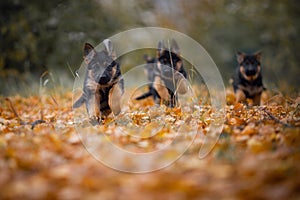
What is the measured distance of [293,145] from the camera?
154 inches

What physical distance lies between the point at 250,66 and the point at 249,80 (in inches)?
14.4

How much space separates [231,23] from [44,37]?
1042 cm

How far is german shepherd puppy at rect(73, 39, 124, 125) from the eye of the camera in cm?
714

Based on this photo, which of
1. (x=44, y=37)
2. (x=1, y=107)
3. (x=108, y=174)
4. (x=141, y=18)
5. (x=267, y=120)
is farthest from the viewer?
(x=141, y=18)

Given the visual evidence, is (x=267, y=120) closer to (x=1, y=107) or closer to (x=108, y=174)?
(x=108, y=174)

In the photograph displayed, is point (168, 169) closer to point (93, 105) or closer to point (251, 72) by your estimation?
point (93, 105)

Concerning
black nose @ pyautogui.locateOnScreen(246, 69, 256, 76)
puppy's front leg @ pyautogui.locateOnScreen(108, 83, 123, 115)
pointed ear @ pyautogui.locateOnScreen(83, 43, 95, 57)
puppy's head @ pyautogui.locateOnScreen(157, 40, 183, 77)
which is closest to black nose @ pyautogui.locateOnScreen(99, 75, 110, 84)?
puppy's front leg @ pyautogui.locateOnScreen(108, 83, 123, 115)

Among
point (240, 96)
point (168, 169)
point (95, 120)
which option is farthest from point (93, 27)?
point (168, 169)

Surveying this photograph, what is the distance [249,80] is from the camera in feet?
30.8

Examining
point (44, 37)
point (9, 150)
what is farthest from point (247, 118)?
point (44, 37)

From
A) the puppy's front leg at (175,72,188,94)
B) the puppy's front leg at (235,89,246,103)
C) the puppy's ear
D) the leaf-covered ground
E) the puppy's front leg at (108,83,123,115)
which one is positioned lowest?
the leaf-covered ground

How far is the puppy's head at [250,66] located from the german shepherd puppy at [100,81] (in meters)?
3.60

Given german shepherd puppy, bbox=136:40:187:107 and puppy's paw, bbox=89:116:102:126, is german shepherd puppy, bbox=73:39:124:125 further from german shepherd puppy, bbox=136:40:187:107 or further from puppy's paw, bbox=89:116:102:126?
german shepherd puppy, bbox=136:40:187:107

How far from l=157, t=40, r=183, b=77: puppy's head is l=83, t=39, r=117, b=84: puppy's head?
2132 mm
